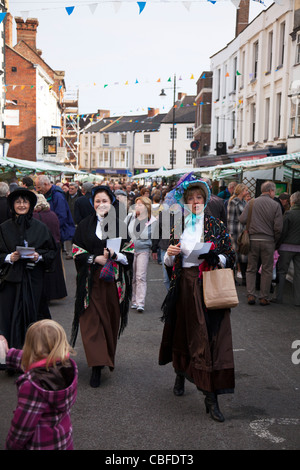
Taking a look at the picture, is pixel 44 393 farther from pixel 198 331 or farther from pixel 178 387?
pixel 178 387

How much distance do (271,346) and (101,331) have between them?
102 inches

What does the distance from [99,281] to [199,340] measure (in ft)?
4.51

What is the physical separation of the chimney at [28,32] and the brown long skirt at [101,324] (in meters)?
44.9

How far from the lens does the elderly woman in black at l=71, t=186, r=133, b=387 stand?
220 inches

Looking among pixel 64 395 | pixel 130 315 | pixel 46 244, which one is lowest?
pixel 130 315

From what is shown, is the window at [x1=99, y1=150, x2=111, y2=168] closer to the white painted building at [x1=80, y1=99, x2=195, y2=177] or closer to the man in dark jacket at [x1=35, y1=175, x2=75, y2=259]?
the white painted building at [x1=80, y1=99, x2=195, y2=177]

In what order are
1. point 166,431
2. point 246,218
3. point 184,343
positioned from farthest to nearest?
point 246,218 < point 184,343 < point 166,431

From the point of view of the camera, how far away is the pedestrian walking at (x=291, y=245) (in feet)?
32.1

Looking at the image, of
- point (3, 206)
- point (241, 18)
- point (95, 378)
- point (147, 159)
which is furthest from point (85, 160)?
point (95, 378)

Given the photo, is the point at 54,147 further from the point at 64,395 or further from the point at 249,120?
the point at 64,395

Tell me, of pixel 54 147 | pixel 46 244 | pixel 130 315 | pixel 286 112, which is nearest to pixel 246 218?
pixel 130 315

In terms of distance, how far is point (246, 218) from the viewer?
10398 mm

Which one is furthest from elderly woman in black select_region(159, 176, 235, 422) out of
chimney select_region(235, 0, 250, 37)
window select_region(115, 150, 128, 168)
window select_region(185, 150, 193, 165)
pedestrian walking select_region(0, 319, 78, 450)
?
window select_region(115, 150, 128, 168)

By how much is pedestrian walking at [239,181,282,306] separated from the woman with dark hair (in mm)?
4729
